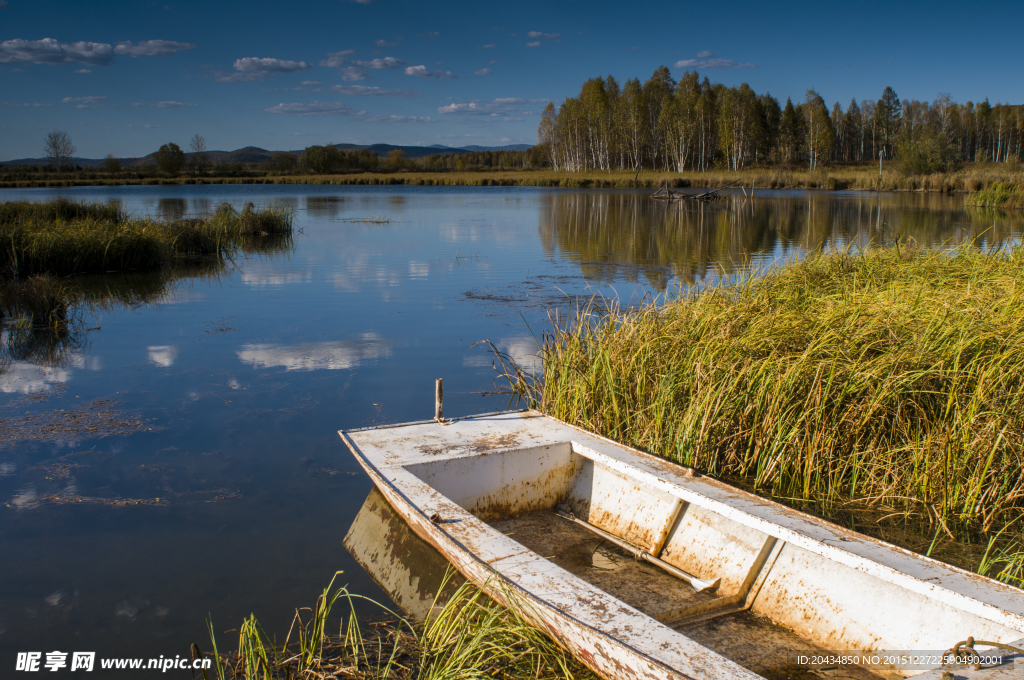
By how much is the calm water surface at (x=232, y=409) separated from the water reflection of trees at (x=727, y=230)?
0.23 meters

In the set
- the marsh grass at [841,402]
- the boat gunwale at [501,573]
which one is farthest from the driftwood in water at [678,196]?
the boat gunwale at [501,573]

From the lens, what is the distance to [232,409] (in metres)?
6.10

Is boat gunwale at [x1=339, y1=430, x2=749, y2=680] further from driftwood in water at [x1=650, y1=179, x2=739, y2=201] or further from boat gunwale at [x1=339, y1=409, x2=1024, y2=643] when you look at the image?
driftwood in water at [x1=650, y1=179, x2=739, y2=201]

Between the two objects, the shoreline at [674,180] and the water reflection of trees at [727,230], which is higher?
the shoreline at [674,180]

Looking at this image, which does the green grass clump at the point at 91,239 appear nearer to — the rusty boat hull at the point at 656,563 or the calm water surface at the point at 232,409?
the calm water surface at the point at 232,409

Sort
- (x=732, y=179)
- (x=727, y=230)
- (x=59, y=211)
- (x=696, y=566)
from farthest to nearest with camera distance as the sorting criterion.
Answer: (x=732, y=179) < (x=727, y=230) < (x=59, y=211) < (x=696, y=566)

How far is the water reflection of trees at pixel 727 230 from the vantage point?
1356 cm

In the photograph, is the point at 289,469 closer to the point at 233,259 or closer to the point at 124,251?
the point at 124,251

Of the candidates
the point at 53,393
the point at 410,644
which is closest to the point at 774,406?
the point at 410,644

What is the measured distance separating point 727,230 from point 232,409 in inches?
692

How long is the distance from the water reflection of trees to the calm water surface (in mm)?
226

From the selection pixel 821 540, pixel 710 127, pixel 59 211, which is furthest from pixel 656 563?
pixel 710 127

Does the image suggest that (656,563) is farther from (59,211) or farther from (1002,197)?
(1002,197)

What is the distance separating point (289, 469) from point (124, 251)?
11247 millimetres
